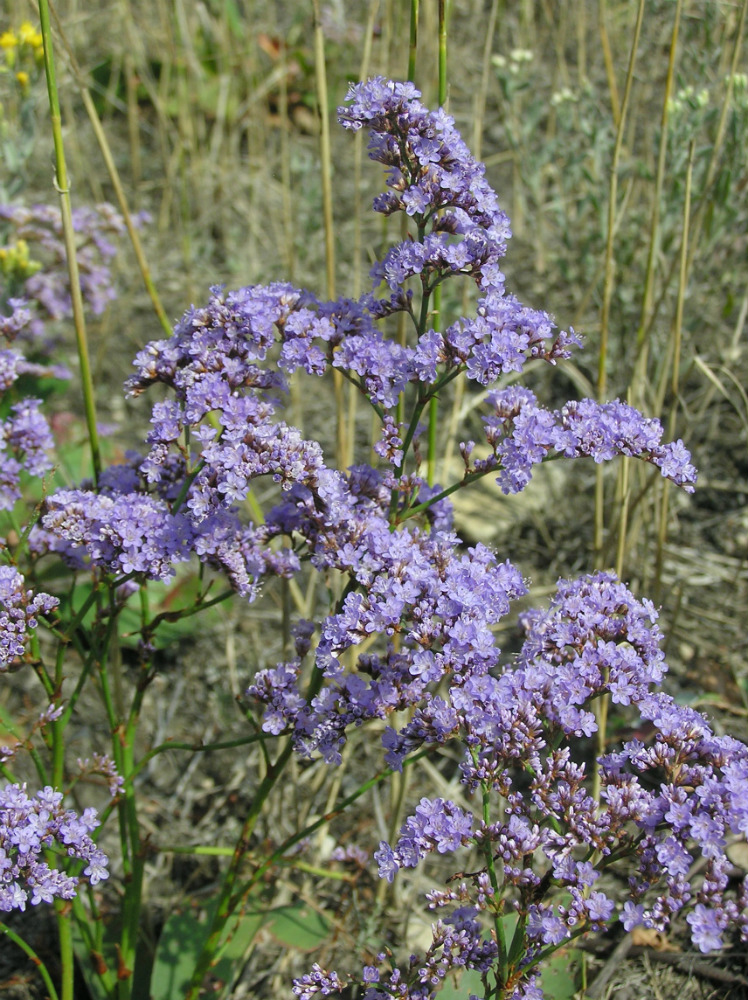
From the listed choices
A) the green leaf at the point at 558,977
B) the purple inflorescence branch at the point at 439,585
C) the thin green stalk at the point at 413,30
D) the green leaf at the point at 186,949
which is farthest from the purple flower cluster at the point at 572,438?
the green leaf at the point at 186,949

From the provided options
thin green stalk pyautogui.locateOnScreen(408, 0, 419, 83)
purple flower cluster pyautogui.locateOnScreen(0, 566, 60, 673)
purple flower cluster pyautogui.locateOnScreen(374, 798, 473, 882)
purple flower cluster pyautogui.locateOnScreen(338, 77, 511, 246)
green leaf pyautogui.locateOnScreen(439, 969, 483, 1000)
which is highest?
thin green stalk pyautogui.locateOnScreen(408, 0, 419, 83)

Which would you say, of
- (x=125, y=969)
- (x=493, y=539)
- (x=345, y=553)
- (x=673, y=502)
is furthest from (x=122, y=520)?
(x=673, y=502)

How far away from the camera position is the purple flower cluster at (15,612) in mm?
1705

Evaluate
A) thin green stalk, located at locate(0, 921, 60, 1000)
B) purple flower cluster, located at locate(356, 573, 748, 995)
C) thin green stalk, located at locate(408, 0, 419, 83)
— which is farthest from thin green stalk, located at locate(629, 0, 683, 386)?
thin green stalk, located at locate(0, 921, 60, 1000)

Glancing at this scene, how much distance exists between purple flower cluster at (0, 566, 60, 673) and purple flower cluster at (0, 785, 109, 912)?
0.24 metres

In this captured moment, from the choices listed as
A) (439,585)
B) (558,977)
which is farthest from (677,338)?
(558,977)

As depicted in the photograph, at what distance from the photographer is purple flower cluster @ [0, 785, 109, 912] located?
159 cm

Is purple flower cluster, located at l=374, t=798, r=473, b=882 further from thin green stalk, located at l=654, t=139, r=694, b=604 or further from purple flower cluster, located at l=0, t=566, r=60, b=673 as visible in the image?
thin green stalk, located at l=654, t=139, r=694, b=604

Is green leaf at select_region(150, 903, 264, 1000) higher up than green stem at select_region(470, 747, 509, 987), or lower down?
lower down

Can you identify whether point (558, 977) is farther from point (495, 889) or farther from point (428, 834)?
point (428, 834)

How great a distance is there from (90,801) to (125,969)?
0.99 meters

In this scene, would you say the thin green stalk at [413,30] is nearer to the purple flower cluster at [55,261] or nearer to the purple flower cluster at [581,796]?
the purple flower cluster at [581,796]

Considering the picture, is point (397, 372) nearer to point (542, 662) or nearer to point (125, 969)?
point (542, 662)

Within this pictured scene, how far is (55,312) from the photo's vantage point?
333cm
